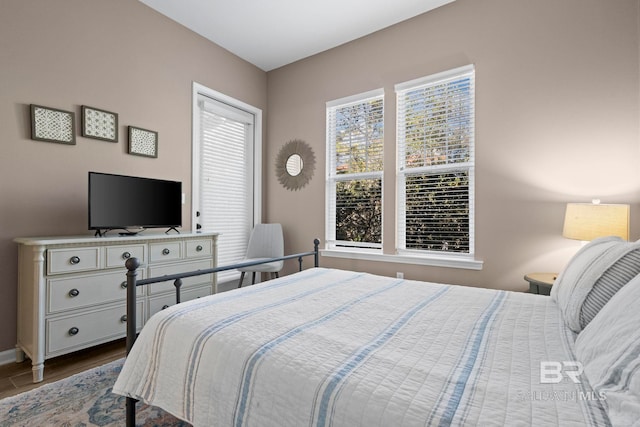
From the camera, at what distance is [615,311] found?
87 cm

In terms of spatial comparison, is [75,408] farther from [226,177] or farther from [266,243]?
[226,177]

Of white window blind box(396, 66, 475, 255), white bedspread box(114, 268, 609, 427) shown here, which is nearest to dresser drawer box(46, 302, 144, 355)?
white bedspread box(114, 268, 609, 427)

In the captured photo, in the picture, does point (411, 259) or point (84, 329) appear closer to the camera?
point (84, 329)

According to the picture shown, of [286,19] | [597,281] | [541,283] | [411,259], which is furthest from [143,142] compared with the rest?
[541,283]

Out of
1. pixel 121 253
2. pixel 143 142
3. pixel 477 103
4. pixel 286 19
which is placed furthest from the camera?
pixel 286 19

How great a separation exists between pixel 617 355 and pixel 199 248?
2791 mm

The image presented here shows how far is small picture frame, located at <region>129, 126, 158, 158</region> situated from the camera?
9.21 feet

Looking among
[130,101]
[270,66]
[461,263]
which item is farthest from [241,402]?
[270,66]

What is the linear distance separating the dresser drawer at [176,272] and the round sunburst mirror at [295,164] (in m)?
1.45

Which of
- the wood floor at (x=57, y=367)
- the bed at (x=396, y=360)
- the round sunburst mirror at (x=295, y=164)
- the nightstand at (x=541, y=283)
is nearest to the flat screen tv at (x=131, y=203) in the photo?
the wood floor at (x=57, y=367)

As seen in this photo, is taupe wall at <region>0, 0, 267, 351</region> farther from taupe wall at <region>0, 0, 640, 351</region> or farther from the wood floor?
the wood floor

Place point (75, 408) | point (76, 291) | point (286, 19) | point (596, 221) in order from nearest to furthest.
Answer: point (75, 408) < point (596, 221) < point (76, 291) < point (286, 19)

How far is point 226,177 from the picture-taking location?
379 centimetres

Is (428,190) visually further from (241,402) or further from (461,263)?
(241,402)
